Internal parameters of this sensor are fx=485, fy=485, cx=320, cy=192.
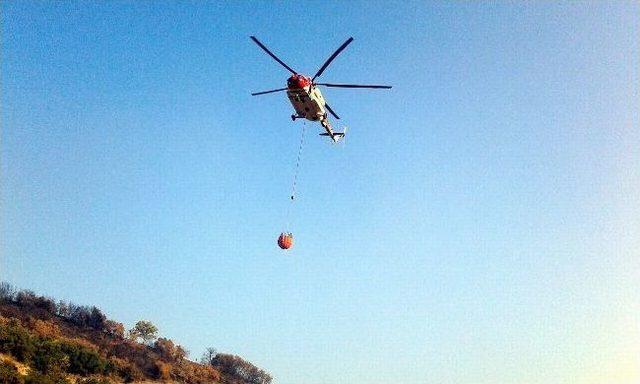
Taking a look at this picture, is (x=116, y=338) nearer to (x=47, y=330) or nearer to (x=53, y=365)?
(x=47, y=330)

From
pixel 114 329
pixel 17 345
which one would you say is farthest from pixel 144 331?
pixel 17 345

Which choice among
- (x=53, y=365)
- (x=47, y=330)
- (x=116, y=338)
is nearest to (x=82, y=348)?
(x=53, y=365)

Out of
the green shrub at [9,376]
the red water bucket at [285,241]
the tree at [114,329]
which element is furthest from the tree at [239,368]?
the red water bucket at [285,241]

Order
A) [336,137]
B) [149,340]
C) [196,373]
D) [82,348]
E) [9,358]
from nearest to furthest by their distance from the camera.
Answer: [336,137]
[9,358]
[82,348]
[196,373]
[149,340]

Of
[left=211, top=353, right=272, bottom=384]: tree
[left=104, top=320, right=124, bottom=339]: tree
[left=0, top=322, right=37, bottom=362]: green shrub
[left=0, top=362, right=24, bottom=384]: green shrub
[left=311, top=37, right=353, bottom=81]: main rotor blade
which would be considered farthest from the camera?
[left=211, top=353, right=272, bottom=384]: tree

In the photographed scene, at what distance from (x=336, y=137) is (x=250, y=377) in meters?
80.9

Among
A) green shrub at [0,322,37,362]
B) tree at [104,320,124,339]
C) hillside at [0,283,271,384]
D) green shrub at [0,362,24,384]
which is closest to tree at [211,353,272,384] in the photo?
hillside at [0,283,271,384]

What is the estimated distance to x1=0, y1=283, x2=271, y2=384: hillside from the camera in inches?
1657

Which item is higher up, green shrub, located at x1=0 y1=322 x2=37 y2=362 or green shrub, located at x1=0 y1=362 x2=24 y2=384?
green shrub, located at x1=0 y1=322 x2=37 y2=362

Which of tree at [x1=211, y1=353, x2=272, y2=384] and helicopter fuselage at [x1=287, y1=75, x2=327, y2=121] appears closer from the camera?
helicopter fuselage at [x1=287, y1=75, x2=327, y2=121]

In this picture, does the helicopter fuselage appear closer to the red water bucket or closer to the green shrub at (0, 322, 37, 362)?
the red water bucket

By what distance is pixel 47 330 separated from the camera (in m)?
57.2

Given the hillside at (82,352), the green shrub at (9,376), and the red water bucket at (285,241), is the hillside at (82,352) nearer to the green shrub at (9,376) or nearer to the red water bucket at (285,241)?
the green shrub at (9,376)

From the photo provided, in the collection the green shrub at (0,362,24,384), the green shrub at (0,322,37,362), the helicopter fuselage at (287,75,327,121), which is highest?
the helicopter fuselage at (287,75,327,121)
